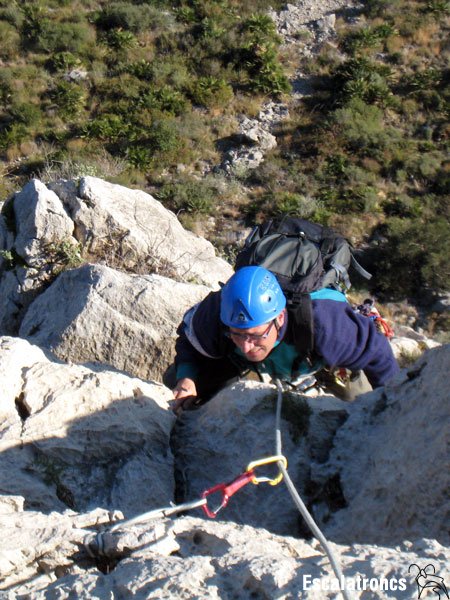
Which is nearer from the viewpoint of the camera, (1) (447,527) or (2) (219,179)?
(1) (447,527)

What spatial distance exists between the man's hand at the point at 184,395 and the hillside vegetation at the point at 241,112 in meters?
7.88

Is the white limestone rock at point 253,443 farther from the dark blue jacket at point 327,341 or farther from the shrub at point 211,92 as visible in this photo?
the shrub at point 211,92

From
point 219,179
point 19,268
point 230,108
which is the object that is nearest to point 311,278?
point 19,268

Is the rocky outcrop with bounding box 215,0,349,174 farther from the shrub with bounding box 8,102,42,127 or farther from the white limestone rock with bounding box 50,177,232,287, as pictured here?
the white limestone rock with bounding box 50,177,232,287

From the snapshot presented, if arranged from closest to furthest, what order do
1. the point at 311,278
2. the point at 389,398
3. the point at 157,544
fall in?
the point at 157,544
the point at 389,398
the point at 311,278

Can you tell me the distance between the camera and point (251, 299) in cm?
337

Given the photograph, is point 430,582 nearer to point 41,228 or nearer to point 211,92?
point 41,228

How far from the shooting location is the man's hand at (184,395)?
3.93m

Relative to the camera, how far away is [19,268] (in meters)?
7.20

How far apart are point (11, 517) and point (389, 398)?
6.53 ft

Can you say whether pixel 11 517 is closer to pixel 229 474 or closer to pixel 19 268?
pixel 229 474

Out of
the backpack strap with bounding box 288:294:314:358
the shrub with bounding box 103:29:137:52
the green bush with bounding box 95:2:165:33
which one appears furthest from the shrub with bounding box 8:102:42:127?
the backpack strap with bounding box 288:294:314:358

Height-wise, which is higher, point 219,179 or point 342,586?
point 342,586

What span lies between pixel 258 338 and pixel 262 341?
0.03 metres
